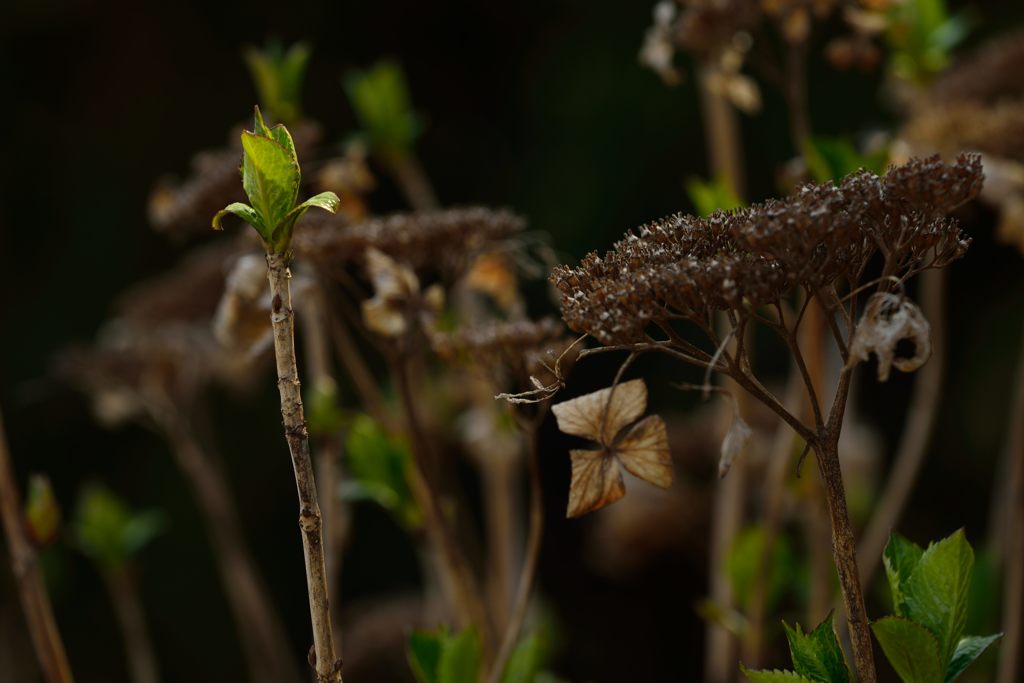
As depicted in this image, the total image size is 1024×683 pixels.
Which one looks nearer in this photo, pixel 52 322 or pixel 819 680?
pixel 819 680

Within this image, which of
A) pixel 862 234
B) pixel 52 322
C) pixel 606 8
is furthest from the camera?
pixel 52 322

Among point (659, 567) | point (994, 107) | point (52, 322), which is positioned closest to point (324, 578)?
point (994, 107)

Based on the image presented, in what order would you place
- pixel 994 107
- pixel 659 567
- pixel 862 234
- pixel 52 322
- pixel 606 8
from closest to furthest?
pixel 862 234, pixel 994 107, pixel 659 567, pixel 606 8, pixel 52 322

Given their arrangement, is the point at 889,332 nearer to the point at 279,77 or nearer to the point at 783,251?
the point at 783,251

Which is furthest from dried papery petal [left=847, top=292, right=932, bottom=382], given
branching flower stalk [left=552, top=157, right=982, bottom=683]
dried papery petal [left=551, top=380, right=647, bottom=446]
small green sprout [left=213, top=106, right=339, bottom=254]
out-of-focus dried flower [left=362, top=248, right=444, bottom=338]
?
out-of-focus dried flower [left=362, top=248, right=444, bottom=338]

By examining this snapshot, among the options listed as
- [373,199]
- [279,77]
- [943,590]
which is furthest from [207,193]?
[373,199]

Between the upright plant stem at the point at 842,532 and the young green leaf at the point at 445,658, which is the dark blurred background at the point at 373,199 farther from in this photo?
the upright plant stem at the point at 842,532

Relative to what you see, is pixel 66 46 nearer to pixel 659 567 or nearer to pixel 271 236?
pixel 659 567

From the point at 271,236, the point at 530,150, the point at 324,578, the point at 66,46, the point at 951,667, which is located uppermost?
the point at 66,46

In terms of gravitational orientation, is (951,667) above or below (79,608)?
below

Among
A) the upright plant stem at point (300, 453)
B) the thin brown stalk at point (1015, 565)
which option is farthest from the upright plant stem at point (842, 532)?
the thin brown stalk at point (1015, 565)
